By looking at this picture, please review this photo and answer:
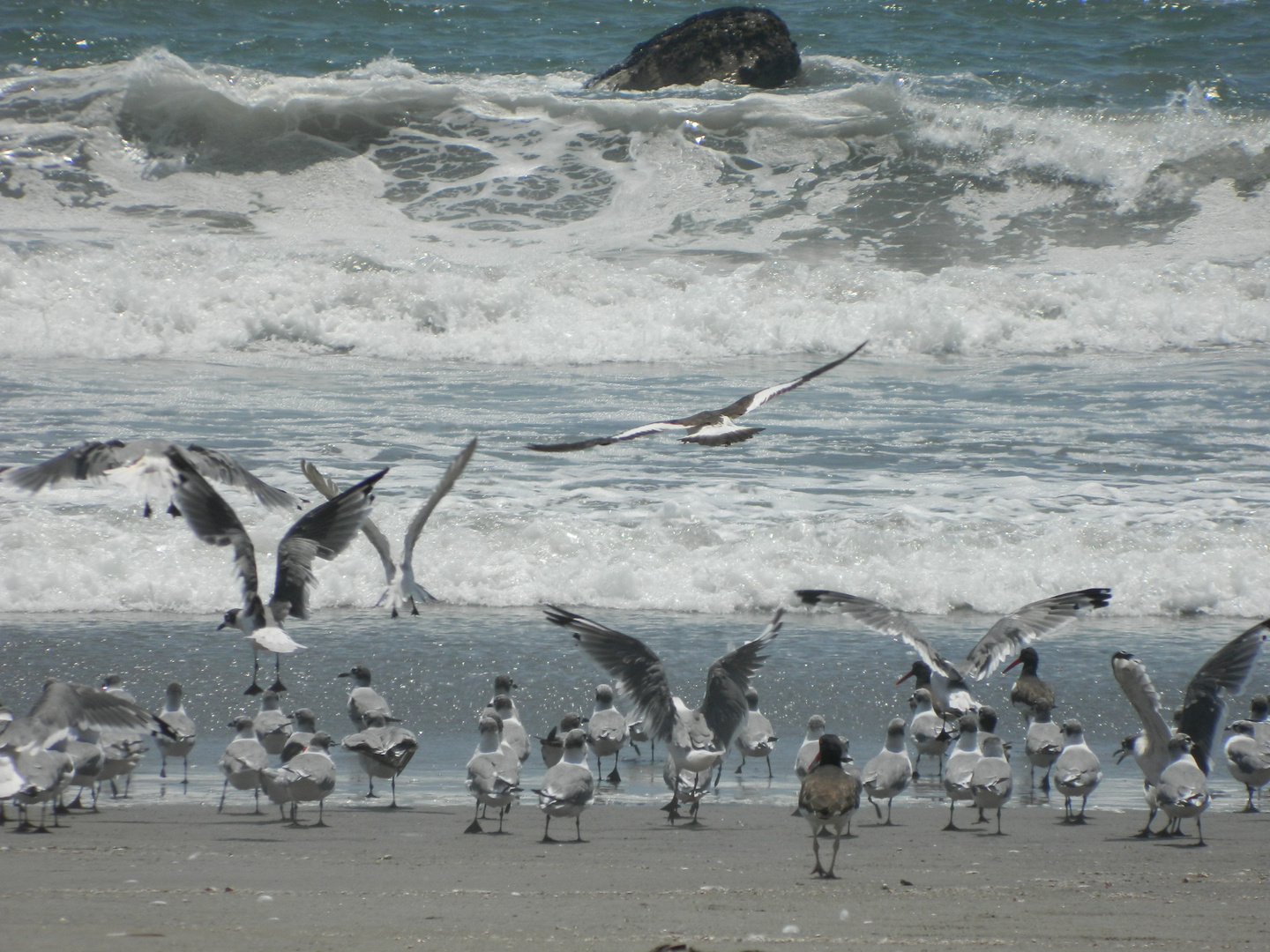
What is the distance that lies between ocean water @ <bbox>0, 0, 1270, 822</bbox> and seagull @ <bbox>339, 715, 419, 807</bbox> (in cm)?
21

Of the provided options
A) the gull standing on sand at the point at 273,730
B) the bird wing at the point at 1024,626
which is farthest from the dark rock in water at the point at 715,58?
the gull standing on sand at the point at 273,730

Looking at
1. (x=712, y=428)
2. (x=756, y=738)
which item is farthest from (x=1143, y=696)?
(x=712, y=428)

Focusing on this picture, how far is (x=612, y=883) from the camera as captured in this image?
4051 mm

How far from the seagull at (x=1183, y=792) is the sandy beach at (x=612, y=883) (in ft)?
0.31

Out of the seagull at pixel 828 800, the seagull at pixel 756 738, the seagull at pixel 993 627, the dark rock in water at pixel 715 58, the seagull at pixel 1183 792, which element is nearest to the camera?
the seagull at pixel 828 800

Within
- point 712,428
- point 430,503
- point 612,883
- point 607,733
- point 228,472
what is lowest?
point 612,883

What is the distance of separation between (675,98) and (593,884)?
1927 centimetres

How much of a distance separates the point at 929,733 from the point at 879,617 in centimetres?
62

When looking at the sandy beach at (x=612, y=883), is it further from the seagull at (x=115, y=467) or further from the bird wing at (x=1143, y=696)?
the seagull at (x=115, y=467)

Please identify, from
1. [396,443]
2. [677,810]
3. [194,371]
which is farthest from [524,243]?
[677,810]

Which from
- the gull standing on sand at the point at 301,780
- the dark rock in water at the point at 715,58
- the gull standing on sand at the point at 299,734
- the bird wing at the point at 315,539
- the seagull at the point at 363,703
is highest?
the dark rock in water at the point at 715,58

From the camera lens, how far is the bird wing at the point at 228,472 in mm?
5725

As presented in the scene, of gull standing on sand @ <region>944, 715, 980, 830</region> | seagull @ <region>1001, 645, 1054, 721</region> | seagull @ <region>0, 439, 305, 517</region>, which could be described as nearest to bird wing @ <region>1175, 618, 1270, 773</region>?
seagull @ <region>1001, 645, 1054, 721</region>

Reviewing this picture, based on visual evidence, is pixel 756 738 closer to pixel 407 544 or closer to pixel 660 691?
pixel 660 691
